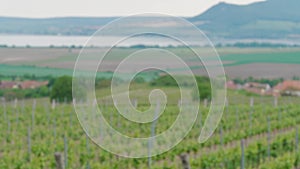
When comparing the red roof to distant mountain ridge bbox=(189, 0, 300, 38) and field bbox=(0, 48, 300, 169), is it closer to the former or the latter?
field bbox=(0, 48, 300, 169)

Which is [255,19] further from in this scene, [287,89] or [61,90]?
[61,90]

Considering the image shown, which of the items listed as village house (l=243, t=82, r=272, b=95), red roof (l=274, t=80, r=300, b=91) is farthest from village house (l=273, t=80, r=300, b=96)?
village house (l=243, t=82, r=272, b=95)

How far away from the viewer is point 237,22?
280 ft

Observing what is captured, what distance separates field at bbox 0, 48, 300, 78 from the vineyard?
20.6m

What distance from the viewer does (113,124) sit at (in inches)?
706

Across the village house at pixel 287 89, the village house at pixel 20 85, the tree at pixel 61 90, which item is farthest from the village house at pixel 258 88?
the village house at pixel 20 85

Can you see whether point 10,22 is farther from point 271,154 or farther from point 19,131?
point 271,154

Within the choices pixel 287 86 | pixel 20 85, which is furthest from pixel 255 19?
pixel 20 85

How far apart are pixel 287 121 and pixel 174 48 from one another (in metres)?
10.3

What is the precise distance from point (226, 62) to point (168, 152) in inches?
1364

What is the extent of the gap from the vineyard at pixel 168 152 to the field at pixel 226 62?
20.6 meters

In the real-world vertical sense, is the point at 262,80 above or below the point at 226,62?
below

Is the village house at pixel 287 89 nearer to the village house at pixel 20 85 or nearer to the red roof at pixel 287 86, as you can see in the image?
the red roof at pixel 287 86

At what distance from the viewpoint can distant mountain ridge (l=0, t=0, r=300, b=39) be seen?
76.5 m
